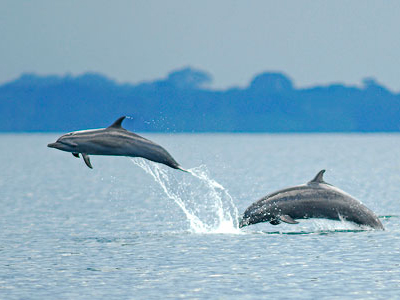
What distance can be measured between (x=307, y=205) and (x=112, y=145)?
6357 millimetres

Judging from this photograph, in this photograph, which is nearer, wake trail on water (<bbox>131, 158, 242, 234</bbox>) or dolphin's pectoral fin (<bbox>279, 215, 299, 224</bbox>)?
dolphin's pectoral fin (<bbox>279, 215, 299, 224</bbox>)

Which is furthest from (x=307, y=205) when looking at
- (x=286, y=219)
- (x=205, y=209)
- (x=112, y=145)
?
(x=205, y=209)

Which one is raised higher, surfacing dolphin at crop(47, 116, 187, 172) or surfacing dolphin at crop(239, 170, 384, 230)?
surfacing dolphin at crop(47, 116, 187, 172)

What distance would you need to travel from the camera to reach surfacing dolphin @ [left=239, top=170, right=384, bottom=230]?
2541 cm

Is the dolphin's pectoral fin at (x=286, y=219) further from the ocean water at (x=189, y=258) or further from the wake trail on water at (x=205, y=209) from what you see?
the wake trail on water at (x=205, y=209)

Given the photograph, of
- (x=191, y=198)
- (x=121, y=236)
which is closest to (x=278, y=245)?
(x=121, y=236)

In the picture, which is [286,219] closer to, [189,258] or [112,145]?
[189,258]

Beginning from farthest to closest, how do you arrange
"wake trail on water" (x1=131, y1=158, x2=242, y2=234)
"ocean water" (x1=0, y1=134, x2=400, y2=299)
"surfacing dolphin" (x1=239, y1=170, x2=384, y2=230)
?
"wake trail on water" (x1=131, y1=158, x2=242, y2=234) → "surfacing dolphin" (x1=239, y1=170, x2=384, y2=230) → "ocean water" (x1=0, y1=134, x2=400, y2=299)

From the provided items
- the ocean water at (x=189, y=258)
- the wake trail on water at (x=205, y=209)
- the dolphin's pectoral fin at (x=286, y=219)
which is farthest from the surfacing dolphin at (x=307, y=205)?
the wake trail on water at (x=205, y=209)

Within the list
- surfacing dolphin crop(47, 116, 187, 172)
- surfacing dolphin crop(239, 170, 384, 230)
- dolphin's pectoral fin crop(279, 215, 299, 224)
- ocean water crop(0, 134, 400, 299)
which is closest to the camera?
ocean water crop(0, 134, 400, 299)

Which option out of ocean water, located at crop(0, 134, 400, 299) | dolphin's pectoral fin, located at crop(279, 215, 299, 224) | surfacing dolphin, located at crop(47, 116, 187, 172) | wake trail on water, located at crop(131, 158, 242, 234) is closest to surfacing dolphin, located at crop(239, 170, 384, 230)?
dolphin's pectoral fin, located at crop(279, 215, 299, 224)

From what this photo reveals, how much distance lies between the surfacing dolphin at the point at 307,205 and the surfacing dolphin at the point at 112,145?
4.28m

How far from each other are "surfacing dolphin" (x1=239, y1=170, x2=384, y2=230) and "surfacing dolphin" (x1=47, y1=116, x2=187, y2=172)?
14.0 ft

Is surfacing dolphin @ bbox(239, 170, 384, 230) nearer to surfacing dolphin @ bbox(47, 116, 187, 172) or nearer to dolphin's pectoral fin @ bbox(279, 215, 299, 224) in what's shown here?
dolphin's pectoral fin @ bbox(279, 215, 299, 224)
